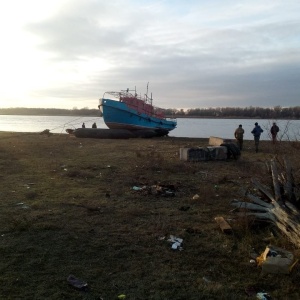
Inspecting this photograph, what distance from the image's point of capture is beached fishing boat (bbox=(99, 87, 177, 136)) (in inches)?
1181

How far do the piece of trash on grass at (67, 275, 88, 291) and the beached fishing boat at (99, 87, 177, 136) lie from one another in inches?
1029

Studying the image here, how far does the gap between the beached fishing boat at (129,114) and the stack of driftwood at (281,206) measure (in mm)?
23959

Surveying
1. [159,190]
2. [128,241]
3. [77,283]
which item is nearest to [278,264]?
[128,241]

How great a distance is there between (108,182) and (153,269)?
5361 mm

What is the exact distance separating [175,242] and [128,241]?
64 centimetres

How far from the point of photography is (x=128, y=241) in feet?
17.2

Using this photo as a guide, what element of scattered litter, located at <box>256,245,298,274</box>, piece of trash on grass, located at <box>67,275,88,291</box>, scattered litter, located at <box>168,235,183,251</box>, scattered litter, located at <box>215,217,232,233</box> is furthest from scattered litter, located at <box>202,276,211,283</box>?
scattered litter, located at <box>215,217,232,233</box>

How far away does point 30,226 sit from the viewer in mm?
5750

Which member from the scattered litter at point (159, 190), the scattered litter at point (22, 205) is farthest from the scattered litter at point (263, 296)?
the scattered litter at point (22, 205)

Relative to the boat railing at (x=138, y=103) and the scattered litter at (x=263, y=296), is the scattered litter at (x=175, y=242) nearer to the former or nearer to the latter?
the scattered litter at (x=263, y=296)

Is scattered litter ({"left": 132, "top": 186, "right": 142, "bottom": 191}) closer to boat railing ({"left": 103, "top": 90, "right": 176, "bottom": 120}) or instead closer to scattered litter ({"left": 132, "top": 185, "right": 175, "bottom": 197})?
scattered litter ({"left": 132, "top": 185, "right": 175, "bottom": 197})

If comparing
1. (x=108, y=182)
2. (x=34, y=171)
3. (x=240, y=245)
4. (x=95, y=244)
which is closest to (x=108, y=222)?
(x=95, y=244)

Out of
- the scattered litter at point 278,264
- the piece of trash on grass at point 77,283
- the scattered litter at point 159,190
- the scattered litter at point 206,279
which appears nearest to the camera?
the piece of trash on grass at point 77,283

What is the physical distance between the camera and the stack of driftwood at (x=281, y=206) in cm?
490
